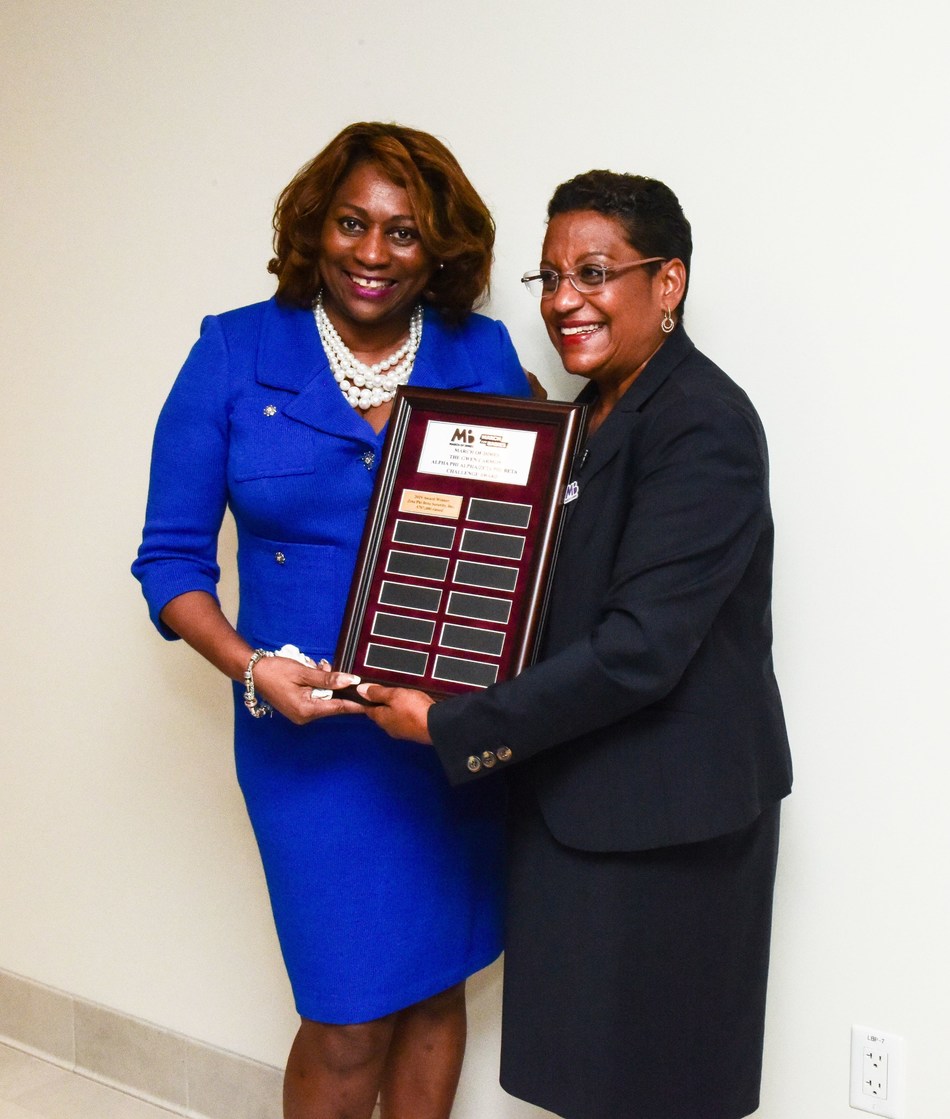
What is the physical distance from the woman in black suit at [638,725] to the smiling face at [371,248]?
0.22 metres

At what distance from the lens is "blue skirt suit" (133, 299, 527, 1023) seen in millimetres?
1657

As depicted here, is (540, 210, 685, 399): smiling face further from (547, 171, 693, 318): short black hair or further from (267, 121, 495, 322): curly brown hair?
(267, 121, 495, 322): curly brown hair

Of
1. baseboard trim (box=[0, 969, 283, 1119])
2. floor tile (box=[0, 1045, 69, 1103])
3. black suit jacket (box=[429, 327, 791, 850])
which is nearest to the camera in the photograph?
black suit jacket (box=[429, 327, 791, 850])

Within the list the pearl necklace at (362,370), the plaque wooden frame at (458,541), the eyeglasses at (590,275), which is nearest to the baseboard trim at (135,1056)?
the plaque wooden frame at (458,541)

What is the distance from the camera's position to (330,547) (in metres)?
1.68

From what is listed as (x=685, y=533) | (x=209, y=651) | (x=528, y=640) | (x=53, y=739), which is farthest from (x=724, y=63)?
(x=53, y=739)

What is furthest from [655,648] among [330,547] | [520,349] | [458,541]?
[520,349]

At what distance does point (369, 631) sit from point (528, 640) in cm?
22

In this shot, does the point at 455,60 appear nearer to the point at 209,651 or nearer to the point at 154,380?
the point at 154,380

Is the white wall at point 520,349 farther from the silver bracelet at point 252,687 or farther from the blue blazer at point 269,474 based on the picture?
the silver bracelet at point 252,687

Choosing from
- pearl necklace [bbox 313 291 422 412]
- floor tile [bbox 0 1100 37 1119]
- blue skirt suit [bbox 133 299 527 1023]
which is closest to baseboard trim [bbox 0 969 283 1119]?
floor tile [bbox 0 1100 37 1119]

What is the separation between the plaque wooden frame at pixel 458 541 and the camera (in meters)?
1.49

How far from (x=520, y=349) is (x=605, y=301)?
0.51m

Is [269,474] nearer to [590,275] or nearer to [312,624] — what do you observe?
[312,624]
